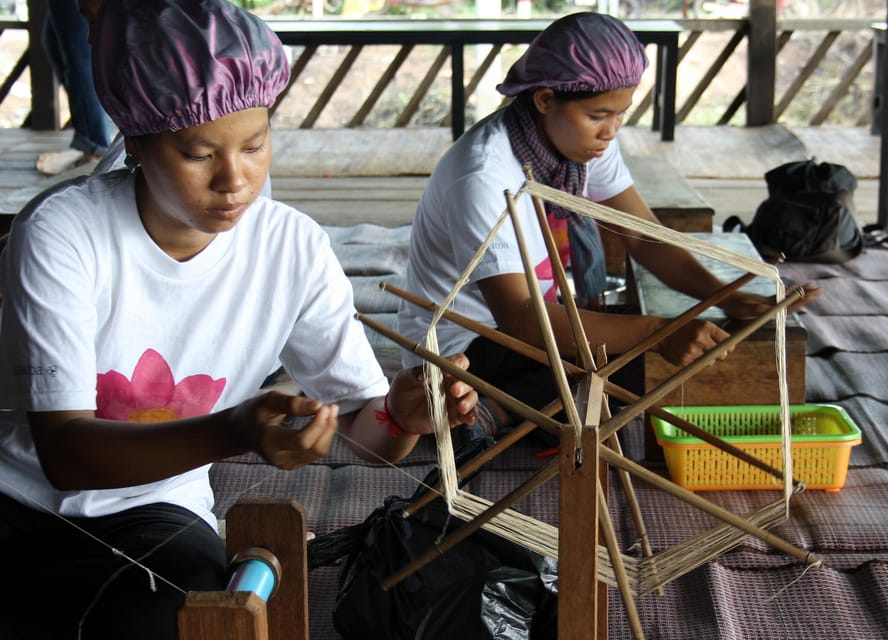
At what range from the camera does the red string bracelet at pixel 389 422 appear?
131cm

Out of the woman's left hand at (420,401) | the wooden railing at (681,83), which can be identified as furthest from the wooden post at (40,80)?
the woman's left hand at (420,401)

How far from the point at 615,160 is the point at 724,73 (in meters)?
9.14

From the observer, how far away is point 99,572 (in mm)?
1171

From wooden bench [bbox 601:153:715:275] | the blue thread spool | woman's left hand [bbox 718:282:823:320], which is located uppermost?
wooden bench [bbox 601:153:715:275]

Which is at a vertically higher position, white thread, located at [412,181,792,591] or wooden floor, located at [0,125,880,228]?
wooden floor, located at [0,125,880,228]

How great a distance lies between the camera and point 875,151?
5.71 metres

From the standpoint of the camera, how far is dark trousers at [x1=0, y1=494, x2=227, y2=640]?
1.13 metres

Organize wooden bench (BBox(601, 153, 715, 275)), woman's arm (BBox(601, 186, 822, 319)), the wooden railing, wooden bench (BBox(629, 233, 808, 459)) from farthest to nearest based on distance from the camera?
1. the wooden railing
2. wooden bench (BBox(601, 153, 715, 275))
3. woman's arm (BBox(601, 186, 822, 319))
4. wooden bench (BBox(629, 233, 808, 459))

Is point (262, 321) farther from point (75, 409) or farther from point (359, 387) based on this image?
point (75, 409)

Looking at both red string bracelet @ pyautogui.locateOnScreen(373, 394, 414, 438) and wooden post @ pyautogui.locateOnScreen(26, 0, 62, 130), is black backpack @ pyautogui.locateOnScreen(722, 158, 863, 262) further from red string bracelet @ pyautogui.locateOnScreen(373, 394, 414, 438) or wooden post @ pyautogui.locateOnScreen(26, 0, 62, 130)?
wooden post @ pyautogui.locateOnScreen(26, 0, 62, 130)

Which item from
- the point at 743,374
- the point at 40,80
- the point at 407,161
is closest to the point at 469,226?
the point at 743,374

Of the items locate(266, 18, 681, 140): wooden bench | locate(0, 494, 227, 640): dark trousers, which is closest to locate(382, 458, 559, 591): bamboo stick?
locate(0, 494, 227, 640): dark trousers

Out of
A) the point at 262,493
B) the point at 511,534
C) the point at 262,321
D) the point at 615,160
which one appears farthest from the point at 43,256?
the point at 615,160

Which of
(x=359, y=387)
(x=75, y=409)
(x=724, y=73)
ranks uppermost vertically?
(x=724, y=73)
